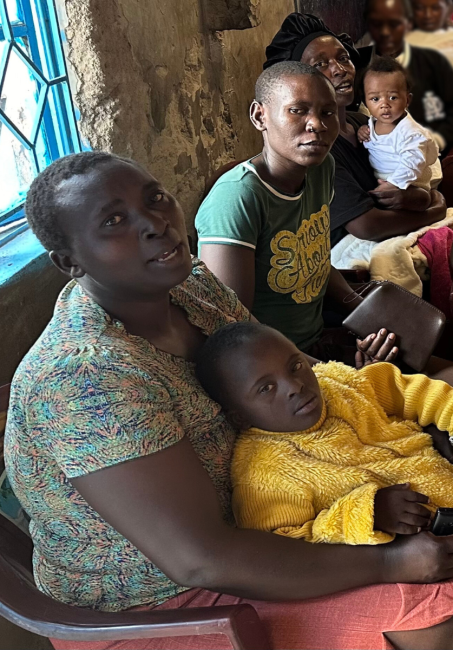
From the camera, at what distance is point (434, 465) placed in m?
1.32

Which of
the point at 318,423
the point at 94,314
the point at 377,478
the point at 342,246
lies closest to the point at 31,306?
the point at 94,314

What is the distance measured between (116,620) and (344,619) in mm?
376

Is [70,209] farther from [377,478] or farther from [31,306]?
[377,478]

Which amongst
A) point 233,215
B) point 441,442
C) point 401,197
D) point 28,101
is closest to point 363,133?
point 401,197

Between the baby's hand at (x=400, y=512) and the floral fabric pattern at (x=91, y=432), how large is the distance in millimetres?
279

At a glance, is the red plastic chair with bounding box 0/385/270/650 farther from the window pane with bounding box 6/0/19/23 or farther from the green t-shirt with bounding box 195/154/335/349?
the window pane with bounding box 6/0/19/23

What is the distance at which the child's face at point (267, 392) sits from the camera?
126 cm

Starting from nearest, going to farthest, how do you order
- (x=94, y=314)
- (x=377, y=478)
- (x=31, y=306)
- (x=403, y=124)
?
(x=94, y=314), (x=377, y=478), (x=31, y=306), (x=403, y=124)

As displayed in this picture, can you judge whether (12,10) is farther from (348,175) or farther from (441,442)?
(441,442)

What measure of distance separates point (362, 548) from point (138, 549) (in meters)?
0.38

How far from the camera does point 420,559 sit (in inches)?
43.8

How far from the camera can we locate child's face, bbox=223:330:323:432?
126 centimetres

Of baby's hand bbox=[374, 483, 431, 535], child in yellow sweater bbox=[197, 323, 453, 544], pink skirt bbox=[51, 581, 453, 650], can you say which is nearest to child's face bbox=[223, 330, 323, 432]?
child in yellow sweater bbox=[197, 323, 453, 544]

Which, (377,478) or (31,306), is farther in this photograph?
(31,306)
